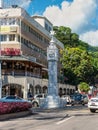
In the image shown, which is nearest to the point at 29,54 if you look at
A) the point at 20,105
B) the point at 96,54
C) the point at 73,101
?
the point at 73,101

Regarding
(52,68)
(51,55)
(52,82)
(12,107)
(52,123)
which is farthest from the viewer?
(52,68)

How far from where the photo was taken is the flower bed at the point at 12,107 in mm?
26970

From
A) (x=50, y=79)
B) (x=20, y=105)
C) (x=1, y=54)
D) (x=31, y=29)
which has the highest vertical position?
(x=31, y=29)

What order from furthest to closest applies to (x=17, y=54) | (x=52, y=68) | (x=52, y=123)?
(x=17, y=54) < (x=52, y=68) < (x=52, y=123)

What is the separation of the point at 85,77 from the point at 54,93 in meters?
51.3

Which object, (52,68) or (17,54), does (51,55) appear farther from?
(17,54)

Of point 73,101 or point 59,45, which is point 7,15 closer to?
point 73,101

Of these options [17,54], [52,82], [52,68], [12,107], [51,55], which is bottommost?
[12,107]

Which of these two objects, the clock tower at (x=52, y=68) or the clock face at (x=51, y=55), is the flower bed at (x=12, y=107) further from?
the clock face at (x=51, y=55)

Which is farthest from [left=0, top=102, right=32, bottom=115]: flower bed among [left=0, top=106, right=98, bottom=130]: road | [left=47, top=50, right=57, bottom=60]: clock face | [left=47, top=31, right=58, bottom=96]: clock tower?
[left=47, top=50, right=57, bottom=60]: clock face

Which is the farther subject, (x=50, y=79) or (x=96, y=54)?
(x=96, y=54)

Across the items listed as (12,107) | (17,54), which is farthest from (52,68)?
(12,107)

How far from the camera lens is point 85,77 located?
97688mm

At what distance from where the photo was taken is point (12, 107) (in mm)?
28484
